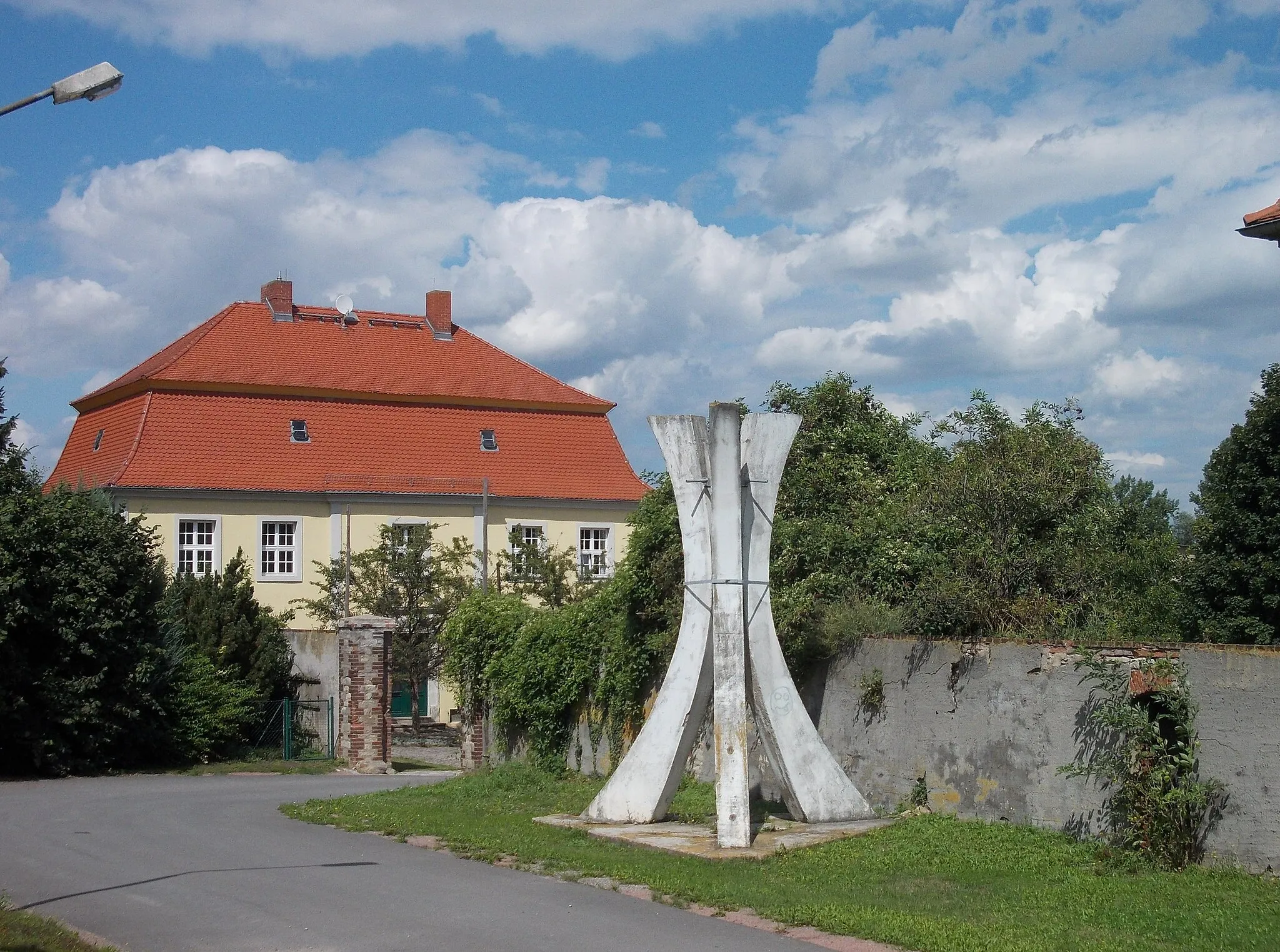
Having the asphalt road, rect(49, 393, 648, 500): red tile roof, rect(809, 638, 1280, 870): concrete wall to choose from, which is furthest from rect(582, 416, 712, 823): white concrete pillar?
rect(49, 393, 648, 500): red tile roof

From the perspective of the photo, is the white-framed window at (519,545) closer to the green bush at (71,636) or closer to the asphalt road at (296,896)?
the green bush at (71,636)

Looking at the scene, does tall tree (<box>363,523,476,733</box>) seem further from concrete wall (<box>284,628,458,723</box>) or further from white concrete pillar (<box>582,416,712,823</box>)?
white concrete pillar (<box>582,416,712,823</box>)

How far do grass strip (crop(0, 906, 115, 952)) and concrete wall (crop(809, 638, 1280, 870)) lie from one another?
304 inches

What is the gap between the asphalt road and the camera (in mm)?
9344

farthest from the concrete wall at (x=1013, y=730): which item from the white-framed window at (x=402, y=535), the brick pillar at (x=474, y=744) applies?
the white-framed window at (x=402, y=535)

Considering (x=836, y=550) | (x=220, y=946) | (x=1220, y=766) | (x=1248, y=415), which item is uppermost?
(x=1248, y=415)

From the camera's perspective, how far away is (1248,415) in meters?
13.7

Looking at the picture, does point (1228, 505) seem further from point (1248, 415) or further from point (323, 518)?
point (323, 518)

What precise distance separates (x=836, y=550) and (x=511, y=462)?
29.6m

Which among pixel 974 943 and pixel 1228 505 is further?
pixel 1228 505

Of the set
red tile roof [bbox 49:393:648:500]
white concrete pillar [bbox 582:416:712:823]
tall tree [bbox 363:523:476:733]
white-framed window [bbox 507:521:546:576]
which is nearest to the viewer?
white concrete pillar [bbox 582:416:712:823]

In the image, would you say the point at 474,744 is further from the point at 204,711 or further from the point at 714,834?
the point at 714,834

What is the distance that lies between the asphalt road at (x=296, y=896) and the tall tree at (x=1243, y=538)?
666cm

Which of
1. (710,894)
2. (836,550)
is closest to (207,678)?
(836,550)
